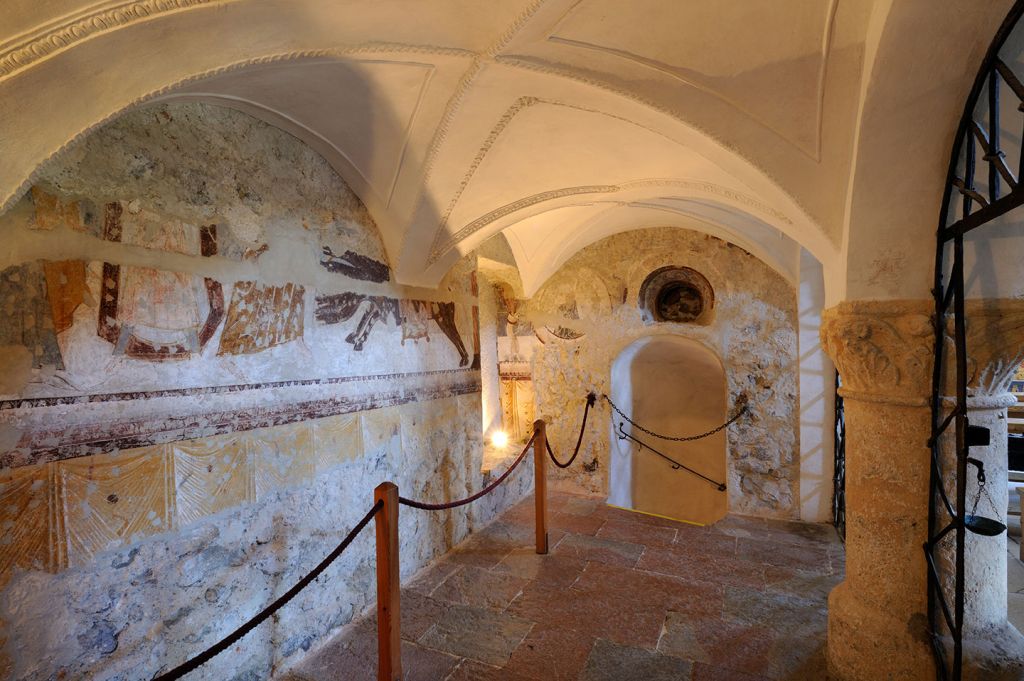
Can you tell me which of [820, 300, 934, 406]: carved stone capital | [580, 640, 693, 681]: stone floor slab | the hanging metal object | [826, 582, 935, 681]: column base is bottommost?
[580, 640, 693, 681]: stone floor slab

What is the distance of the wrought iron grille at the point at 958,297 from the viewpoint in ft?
6.57

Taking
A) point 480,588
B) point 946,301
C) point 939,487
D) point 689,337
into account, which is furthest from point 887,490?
point 689,337

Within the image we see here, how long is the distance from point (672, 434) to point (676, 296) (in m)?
2.48

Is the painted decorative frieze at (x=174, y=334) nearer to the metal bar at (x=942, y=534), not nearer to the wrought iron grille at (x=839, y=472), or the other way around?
the metal bar at (x=942, y=534)

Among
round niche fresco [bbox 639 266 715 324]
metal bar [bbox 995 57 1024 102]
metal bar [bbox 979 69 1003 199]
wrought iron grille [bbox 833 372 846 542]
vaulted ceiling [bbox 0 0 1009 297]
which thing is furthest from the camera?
round niche fresco [bbox 639 266 715 324]

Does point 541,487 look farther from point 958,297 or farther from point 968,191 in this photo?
point 968,191

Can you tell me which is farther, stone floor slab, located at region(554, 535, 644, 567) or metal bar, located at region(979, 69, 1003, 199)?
stone floor slab, located at region(554, 535, 644, 567)

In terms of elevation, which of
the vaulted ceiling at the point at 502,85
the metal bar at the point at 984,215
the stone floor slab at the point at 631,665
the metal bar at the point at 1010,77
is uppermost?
the vaulted ceiling at the point at 502,85

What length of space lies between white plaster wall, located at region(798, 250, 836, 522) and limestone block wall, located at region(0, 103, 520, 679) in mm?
4626

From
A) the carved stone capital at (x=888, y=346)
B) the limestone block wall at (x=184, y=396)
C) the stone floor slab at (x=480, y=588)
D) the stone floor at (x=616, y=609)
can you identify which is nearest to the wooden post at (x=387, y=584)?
the stone floor at (x=616, y=609)

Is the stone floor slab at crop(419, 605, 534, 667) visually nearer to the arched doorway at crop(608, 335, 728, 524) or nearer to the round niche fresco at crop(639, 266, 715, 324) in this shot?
the arched doorway at crop(608, 335, 728, 524)

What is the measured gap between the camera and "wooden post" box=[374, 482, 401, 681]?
2.60 meters

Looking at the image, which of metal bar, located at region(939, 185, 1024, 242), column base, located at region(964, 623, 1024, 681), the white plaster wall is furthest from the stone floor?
metal bar, located at region(939, 185, 1024, 242)

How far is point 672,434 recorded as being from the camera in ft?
26.0
